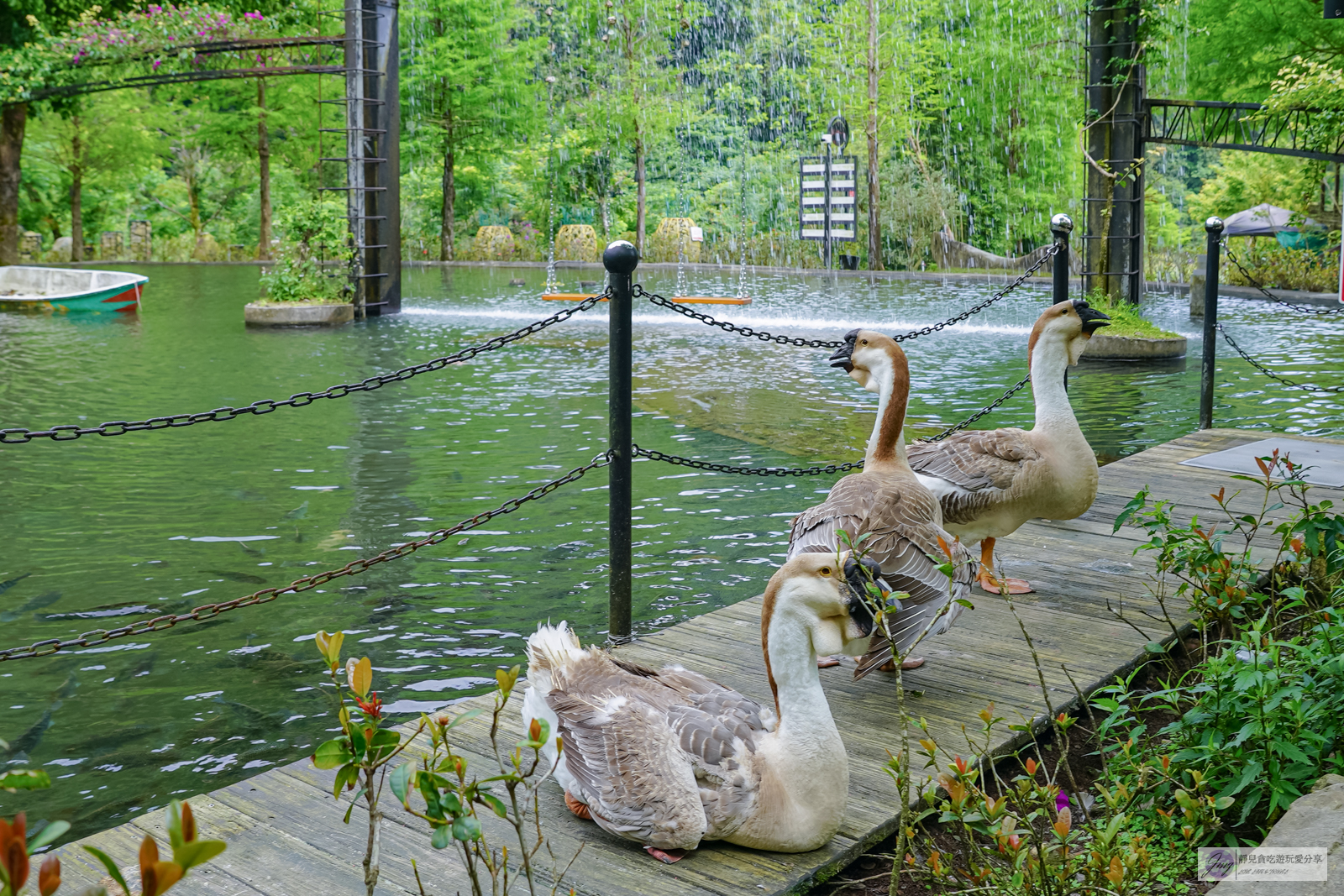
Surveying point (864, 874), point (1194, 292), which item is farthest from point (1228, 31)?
point (864, 874)

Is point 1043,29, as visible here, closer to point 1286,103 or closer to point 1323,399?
point 1286,103

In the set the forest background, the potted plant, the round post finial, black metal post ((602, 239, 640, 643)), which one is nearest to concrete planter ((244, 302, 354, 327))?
the potted plant

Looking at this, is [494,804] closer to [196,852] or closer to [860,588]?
[196,852]

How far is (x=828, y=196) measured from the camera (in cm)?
3259

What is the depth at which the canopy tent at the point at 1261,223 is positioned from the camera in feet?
76.3

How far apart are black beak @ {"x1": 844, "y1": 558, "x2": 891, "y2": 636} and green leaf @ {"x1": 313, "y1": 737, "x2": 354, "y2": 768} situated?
1.40 metres

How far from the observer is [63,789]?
3812mm

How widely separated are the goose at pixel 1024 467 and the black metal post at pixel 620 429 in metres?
1.38

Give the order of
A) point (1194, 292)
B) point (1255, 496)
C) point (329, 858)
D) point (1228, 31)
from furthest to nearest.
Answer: point (1228, 31) < point (1194, 292) < point (1255, 496) < point (329, 858)

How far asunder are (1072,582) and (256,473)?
18.9ft

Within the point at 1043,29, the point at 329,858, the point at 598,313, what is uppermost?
the point at 1043,29

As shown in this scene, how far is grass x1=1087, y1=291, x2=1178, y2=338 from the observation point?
14.3m

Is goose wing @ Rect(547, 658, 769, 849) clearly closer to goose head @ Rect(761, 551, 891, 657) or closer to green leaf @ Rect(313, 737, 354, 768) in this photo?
goose head @ Rect(761, 551, 891, 657)

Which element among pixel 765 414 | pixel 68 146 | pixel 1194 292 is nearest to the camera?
pixel 765 414
